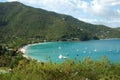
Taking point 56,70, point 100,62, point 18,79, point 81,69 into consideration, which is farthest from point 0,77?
point 100,62

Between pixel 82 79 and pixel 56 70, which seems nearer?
pixel 82 79

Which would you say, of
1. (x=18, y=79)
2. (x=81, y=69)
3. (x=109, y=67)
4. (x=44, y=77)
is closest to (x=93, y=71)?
(x=81, y=69)

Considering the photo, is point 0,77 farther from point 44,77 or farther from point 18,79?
point 44,77

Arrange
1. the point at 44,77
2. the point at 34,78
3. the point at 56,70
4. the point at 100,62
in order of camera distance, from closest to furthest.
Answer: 1. the point at 34,78
2. the point at 44,77
3. the point at 56,70
4. the point at 100,62

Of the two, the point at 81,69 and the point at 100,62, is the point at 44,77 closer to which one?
the point at 81,69

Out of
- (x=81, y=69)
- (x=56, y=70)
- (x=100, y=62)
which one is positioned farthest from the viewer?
(x=100, y=62)

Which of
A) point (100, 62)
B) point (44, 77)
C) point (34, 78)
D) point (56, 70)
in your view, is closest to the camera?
point (34, 78)

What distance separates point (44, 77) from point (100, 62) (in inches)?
215

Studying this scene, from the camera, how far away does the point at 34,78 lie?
12.4m

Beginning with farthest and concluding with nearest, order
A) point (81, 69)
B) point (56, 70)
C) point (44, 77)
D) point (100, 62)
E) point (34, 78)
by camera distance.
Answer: point (100, 62), point (81, 69), point (56, 70), point (44, 77), point (34, 78)

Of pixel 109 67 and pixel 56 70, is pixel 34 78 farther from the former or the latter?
pixel 109 67

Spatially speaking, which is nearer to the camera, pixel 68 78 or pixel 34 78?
pixel 34 78

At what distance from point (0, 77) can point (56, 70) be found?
9.52 feet

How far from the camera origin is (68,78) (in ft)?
43.9
